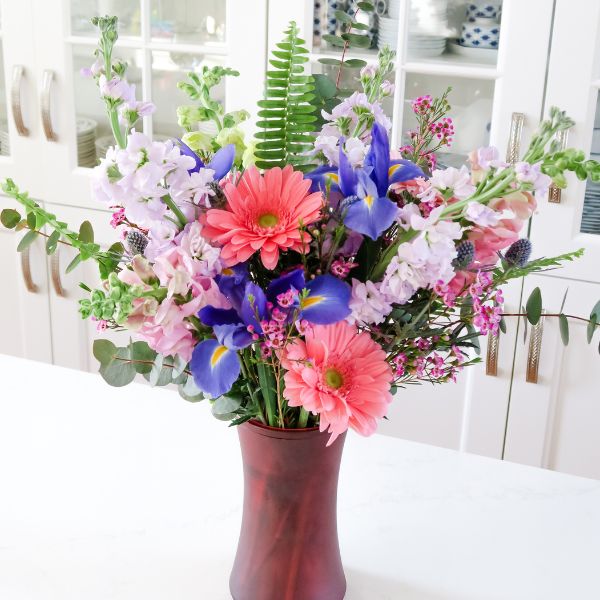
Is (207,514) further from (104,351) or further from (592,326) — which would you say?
(592,326)

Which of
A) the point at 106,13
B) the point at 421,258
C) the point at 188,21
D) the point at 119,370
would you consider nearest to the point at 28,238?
the point at 119,370

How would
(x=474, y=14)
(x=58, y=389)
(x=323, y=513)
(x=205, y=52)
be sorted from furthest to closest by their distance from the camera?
1. (x=205, y=52)
2. (x=474, y=14)
3. (x=58, y=389)
4. (x=323, y=513)

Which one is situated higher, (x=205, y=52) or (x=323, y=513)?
(x=205, y=52)

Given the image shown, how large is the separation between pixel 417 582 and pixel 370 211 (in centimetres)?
49

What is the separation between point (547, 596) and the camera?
0.94 meters

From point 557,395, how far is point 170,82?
1216 millimetres

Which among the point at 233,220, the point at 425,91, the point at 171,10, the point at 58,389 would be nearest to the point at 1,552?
the point at 58,389

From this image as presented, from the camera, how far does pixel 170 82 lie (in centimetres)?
224

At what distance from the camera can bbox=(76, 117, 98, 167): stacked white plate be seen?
2.32 m

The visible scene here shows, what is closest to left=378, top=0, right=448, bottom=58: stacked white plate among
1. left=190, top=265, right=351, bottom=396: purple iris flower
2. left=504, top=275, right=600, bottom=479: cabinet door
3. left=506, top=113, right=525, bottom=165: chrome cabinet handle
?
left=506, top=113, right=525, bottom=165: chrome cabinet handle

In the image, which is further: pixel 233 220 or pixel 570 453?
pixel 570 453

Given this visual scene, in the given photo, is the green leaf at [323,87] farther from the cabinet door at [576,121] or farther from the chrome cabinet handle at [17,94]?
the chrome cabinet handle at [17,94]

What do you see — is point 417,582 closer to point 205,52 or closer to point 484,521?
point 484,521

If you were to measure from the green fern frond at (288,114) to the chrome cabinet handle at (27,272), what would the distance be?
1.81 m
